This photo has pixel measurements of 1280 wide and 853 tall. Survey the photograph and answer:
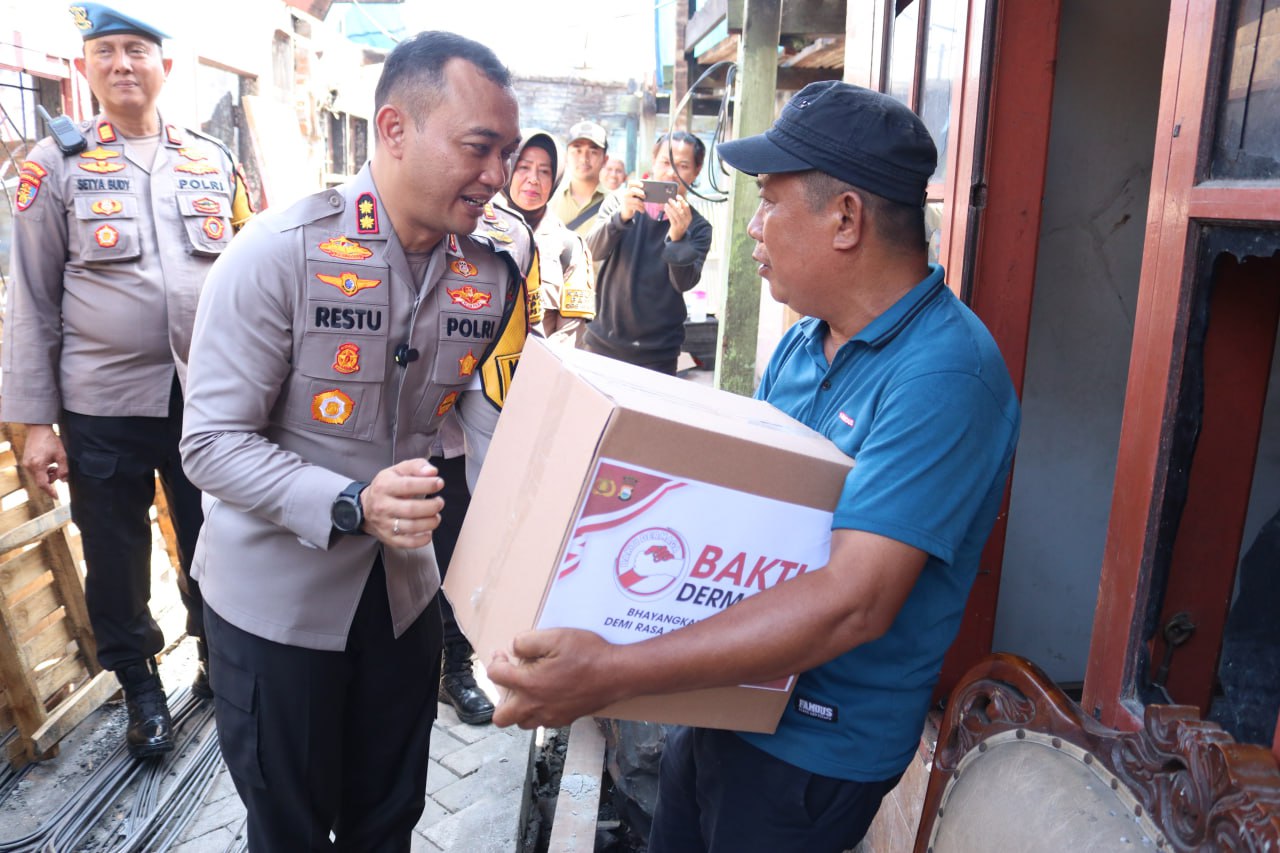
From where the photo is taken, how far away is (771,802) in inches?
58.2

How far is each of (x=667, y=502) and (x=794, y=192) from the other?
533 millimetres

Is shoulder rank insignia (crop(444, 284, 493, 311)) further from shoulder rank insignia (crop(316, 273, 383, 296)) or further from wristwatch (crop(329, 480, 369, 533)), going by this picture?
wristwatch (crop(329, 480, 369, 533))

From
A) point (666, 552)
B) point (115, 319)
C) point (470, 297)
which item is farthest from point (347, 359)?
point (115, 319)

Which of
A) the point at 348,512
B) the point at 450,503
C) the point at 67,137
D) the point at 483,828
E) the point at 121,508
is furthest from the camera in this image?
the point at 450,503

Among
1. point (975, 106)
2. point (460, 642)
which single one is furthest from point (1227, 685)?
point (460, 642)

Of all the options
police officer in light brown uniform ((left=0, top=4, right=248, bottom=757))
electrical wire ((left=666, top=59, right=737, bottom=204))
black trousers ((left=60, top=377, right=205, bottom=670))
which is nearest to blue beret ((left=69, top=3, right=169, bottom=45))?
police officer in light brown uniform ((left=0, top=4, right=248, bottom=757))

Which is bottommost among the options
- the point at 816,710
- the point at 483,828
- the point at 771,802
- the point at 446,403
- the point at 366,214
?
the point at 483,828

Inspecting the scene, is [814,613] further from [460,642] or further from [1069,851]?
[460,642]

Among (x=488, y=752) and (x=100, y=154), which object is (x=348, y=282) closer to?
(x=100, y=154)

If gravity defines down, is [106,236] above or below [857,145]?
below

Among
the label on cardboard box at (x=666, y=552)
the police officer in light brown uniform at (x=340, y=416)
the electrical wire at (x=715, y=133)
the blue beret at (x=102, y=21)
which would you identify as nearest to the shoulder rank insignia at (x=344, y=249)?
the police officer in light brown uniform at (x=340, y=416)

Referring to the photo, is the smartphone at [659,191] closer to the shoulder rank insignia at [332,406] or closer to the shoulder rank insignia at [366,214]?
the shoulder rank insignia at [366,214]

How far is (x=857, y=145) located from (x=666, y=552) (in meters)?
0.64

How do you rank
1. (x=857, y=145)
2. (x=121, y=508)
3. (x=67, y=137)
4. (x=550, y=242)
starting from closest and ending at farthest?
(x=857, y=145) → (x=67, y=137) → (x=121, y=508) → (x=550, y=242)
